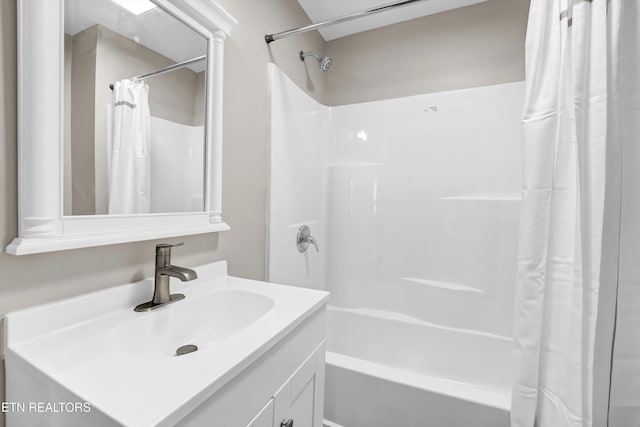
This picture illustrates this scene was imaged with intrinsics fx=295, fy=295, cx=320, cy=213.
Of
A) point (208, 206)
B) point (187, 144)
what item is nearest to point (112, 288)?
point (208, 206)

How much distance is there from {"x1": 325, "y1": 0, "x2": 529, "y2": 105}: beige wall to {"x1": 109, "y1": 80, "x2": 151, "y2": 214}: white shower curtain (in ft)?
5.16

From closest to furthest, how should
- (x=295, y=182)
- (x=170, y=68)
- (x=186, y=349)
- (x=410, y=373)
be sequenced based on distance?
(x=186, y=349), (x=170, y=68), (x=410, y=373), (x=295, y=182)

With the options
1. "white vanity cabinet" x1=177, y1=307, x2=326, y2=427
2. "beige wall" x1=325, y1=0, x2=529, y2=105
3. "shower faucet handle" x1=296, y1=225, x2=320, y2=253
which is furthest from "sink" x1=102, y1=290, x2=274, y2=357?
"beige wall" x1=325, y1=0, x2=529, y2=105

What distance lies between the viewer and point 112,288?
799 mm

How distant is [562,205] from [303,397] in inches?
39.4

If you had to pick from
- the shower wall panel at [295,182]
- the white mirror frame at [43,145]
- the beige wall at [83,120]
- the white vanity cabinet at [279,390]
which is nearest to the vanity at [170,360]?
the white vanity cabinet at [279,390]

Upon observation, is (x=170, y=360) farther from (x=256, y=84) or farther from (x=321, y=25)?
(x=321, y=25)

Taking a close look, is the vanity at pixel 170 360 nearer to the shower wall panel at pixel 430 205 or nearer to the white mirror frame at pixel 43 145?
the white mirror frame at pixel 43 145

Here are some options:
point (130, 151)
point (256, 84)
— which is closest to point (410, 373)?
point (130, 151)

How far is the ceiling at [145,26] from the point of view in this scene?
722 millimetres

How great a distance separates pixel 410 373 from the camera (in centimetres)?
128

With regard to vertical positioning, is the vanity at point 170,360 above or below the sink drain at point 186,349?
above

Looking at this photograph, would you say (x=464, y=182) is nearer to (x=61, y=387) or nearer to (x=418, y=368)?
(x=418, y=368)

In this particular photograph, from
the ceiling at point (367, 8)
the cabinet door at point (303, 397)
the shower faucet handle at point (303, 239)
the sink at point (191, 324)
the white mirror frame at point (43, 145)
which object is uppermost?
the ceiling at point (367, 8)
